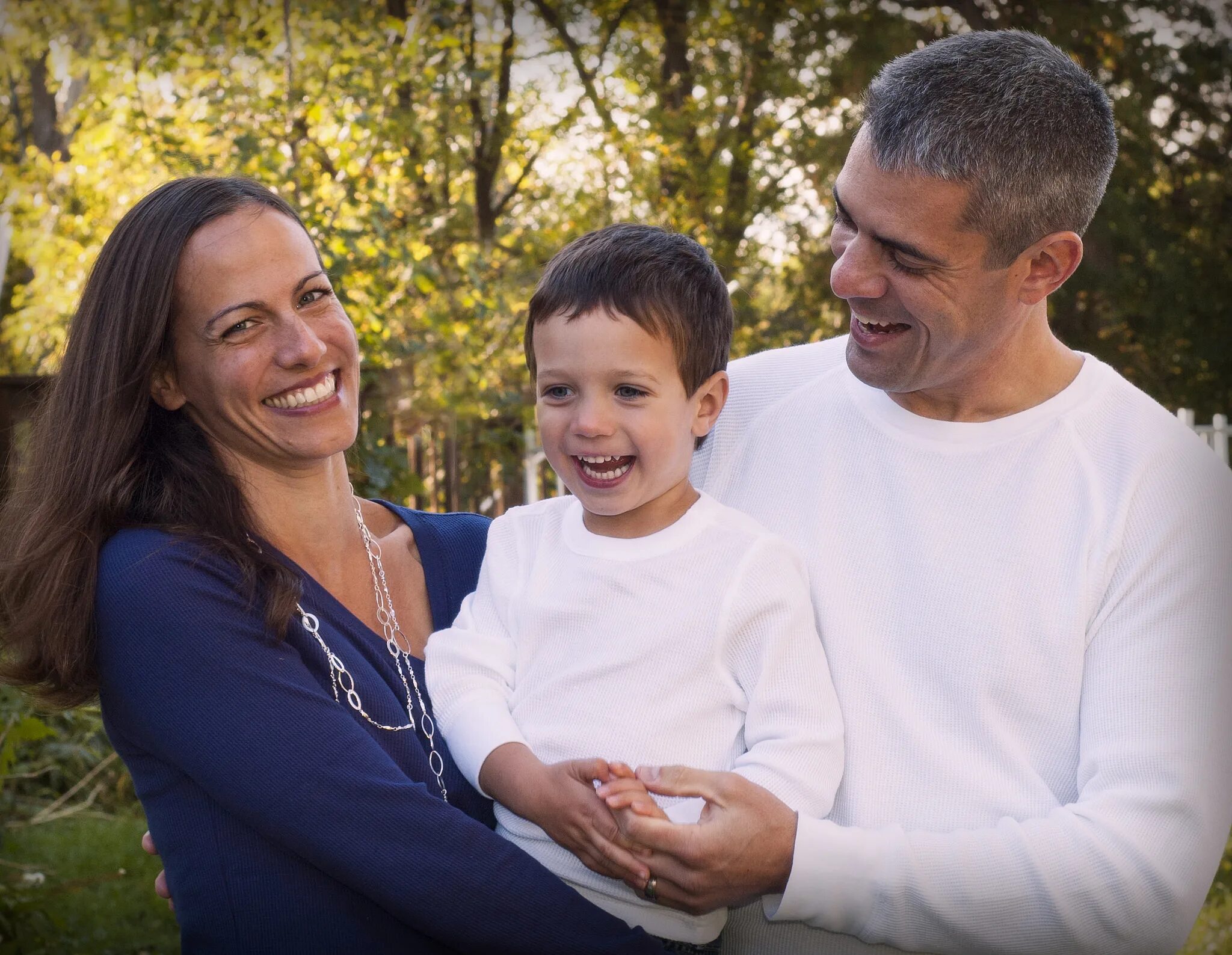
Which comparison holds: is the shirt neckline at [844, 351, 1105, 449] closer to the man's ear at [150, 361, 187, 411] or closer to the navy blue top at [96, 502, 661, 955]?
the navy blue top at [96, 502, 661, 955]

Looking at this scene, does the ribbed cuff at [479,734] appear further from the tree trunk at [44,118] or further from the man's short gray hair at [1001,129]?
the tree trunk at [44,118]

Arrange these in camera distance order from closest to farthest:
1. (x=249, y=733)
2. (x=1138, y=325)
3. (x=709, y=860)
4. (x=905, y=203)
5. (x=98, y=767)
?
(x=709, y=860)
(x=249, y=733)
(x=905, y=203)
(x=98, y=767)
(x=1138, y=325)

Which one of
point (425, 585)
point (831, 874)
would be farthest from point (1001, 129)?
point (425, 585)

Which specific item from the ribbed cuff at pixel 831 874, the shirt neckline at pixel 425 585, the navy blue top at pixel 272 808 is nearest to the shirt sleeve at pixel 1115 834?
the ribbed cuff at pixel 831 874

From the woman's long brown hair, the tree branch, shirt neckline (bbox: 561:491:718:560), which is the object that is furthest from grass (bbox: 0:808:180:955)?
the tree branch

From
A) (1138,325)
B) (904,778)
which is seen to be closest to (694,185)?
(1138,325)

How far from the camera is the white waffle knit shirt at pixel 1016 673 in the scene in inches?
68.4

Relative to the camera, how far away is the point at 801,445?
87.0 inches

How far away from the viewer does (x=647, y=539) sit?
1.99m

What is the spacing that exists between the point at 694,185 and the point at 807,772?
6.08 metres

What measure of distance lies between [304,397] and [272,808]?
0.80m

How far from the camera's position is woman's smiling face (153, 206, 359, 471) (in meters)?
2.16

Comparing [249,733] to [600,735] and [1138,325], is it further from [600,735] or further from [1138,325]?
[1138,325]

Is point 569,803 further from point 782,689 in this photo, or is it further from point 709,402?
point 709,402
